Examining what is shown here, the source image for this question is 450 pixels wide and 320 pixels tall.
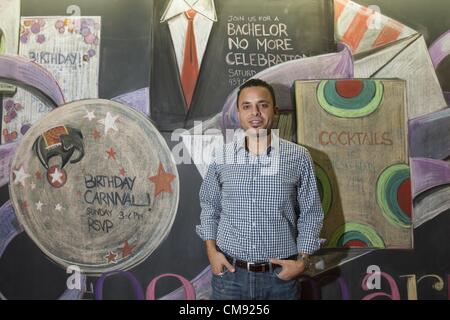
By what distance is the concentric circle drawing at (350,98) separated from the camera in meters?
2.11

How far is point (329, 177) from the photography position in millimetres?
2096

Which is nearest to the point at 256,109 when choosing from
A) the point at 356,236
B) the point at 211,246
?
the point at 211,246

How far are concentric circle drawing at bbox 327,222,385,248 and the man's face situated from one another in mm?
791

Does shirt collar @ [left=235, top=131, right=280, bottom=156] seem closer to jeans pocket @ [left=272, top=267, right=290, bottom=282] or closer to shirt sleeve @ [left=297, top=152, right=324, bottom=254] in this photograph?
shirt sleeve @ [left=297, top=152, right=324, bottom=254]

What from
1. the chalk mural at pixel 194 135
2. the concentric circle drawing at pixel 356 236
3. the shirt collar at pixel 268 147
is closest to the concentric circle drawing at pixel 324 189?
the chalk mural at pixel 194 135

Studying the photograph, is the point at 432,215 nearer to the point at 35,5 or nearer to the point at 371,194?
the point at 371,194

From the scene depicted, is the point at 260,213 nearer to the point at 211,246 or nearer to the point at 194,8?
the point at 211,246

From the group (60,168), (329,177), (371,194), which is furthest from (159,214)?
(371,194)

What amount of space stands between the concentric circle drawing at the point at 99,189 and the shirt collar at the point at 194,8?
62 cm

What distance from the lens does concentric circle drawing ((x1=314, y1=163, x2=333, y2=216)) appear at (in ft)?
6.86

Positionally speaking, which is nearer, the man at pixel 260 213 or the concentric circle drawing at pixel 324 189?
the man at pixel 260 213

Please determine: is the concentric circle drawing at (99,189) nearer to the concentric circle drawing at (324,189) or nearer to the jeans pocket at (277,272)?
the jeans pocket at (277,272)

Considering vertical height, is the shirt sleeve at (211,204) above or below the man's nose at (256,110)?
below

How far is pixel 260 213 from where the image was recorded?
1.68 meters
